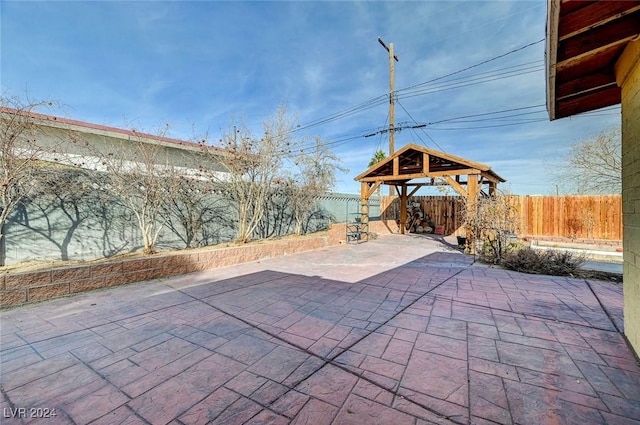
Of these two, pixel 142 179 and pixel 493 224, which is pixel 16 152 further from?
pixel 493 224

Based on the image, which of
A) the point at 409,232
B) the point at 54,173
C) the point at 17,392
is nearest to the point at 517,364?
the point at 17,392

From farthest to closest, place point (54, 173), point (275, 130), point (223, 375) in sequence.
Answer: point (275, 130) → point (54, 173) → point (223, 375)

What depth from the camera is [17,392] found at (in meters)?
1.96

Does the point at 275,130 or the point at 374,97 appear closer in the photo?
the point at 275,130

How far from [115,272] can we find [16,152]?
226cm

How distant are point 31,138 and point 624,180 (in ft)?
25.5

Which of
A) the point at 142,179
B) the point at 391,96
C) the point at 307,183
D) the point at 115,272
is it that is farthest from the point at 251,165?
the point at 391,96

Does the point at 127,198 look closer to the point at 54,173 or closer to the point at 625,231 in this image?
the point at 54,173

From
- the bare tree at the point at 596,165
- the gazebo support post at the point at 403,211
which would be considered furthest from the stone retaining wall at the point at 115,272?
the bare tree at the point at 596,165

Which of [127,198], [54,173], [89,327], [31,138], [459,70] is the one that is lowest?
[89,327]

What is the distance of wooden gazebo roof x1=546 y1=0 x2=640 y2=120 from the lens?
1.76 meters

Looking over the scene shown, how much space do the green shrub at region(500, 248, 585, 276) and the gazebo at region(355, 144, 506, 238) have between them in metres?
2.38

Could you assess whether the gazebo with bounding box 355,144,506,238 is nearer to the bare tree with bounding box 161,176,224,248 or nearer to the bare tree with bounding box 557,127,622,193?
the bare tree with bounding box 161,176,224,248

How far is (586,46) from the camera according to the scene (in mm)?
2143
